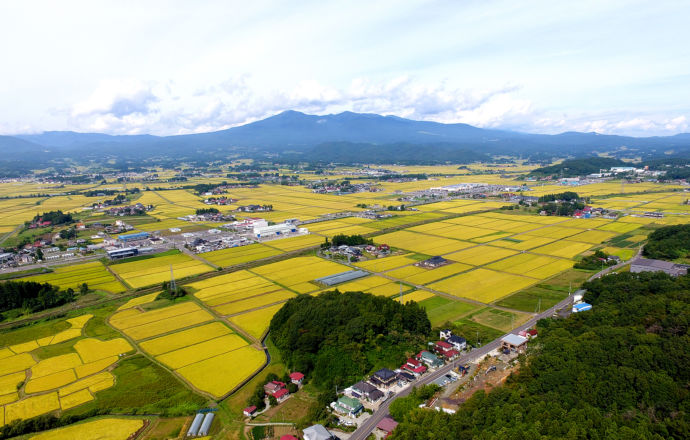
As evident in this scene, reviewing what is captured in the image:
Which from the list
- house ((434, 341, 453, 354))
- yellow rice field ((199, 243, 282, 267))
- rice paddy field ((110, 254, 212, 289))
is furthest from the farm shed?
house ((434, 341, 453, 354))

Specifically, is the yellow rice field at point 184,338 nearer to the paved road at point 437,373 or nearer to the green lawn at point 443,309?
the paved road at point 437,373

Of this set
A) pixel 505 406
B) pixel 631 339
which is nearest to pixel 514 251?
pixel 631 339

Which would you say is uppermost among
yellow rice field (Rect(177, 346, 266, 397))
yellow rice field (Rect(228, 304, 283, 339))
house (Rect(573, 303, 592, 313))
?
house (Rect(573, 303, 592, 313))

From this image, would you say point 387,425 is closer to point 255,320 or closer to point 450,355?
point 450,355

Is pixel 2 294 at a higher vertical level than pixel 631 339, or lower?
lower

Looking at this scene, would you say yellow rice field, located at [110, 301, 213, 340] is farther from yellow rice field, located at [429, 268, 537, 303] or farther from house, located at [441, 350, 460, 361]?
yellow rice field, located at [429, 268, 537, 303]

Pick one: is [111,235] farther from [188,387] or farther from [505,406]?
[505,406]

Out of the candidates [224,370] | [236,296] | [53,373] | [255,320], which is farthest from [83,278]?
[224,370]
